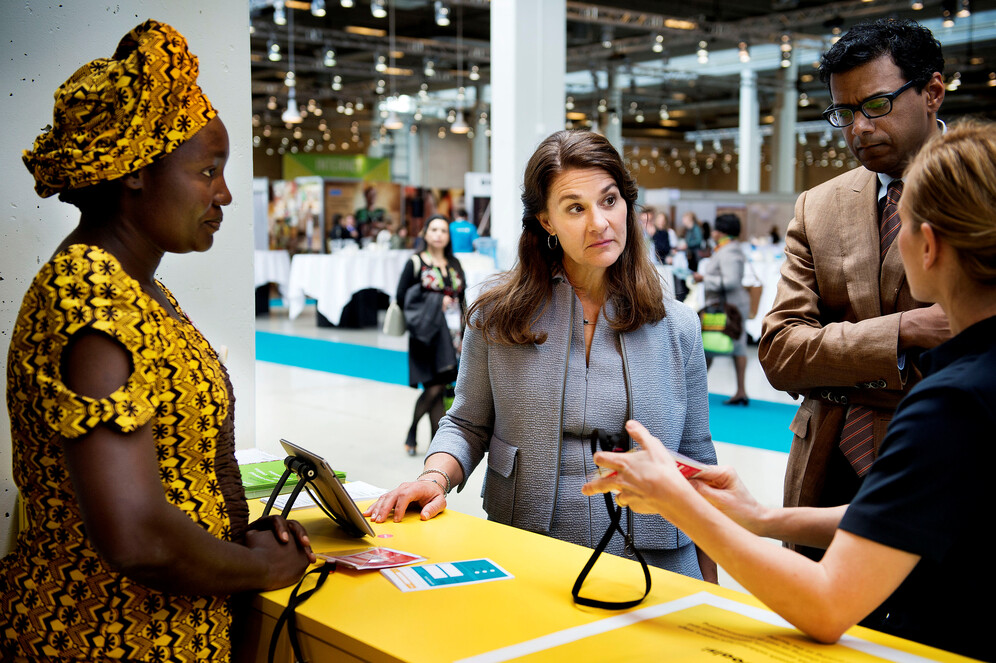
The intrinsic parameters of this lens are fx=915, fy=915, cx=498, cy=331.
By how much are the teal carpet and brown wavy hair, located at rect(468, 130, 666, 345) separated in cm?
464

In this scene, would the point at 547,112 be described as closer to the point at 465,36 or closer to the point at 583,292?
the point at 583,292

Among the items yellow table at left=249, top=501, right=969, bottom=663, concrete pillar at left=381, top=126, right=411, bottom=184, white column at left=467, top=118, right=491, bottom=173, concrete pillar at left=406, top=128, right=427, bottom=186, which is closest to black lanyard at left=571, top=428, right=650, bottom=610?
yellow table at left=249, top=501, right=969, bottom=663

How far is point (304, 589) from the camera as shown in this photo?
1666 mm

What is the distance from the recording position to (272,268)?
1575 cm

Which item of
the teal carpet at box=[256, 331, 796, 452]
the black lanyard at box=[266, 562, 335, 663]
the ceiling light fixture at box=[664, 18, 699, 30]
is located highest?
the ceiling light fixture at box=[664, 18, 699, 30]

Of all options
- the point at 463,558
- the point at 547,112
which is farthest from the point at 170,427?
the point at 547,112

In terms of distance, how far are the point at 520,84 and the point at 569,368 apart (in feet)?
20.3

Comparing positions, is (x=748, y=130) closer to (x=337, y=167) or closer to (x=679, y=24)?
(x=679, y=24)

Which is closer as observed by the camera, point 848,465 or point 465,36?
point 848,465

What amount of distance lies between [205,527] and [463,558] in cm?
55

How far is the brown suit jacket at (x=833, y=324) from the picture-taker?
1943 millimetres

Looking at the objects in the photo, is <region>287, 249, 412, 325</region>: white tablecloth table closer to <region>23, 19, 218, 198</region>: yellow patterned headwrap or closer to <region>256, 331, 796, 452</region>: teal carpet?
<region>256, 331, 796, 452</region>: teal carpet

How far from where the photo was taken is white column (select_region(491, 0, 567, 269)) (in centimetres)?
791

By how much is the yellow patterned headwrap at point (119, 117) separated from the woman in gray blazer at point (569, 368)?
3.36 ft
